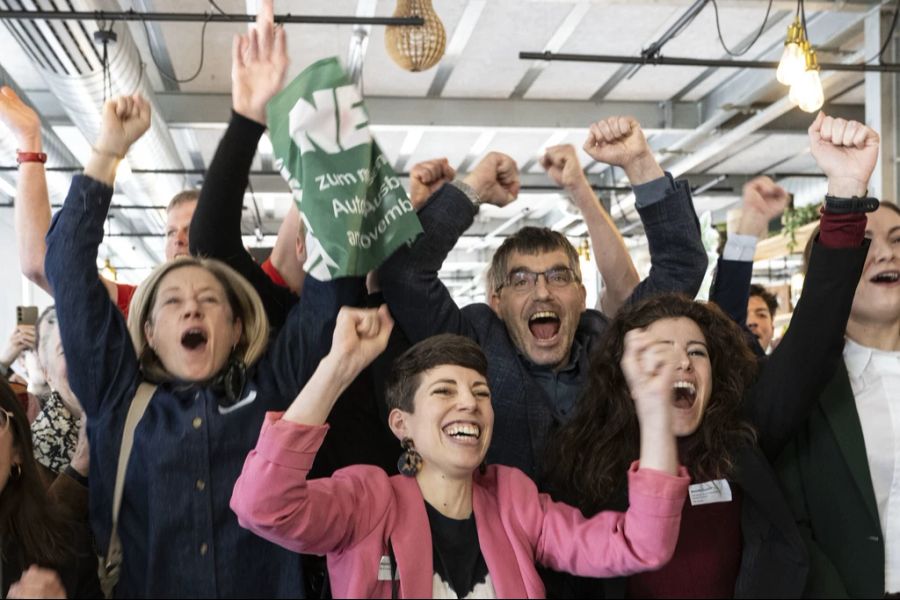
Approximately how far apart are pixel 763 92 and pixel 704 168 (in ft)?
11.1

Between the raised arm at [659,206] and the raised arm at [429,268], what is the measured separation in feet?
1.28

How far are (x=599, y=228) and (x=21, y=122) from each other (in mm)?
1541

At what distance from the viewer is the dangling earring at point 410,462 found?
6.21 feet

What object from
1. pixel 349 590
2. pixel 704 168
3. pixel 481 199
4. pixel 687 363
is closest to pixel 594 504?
pixel 687 363

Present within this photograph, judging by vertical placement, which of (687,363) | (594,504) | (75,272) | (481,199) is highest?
(481,199)

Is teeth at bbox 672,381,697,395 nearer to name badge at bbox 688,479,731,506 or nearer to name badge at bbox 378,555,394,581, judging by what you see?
name badge at bbox 688,479,731,506

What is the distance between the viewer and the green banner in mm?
1907

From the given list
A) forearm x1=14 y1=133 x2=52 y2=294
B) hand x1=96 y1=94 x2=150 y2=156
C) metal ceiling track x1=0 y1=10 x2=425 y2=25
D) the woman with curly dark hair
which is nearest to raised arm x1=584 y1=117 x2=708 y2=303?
hand x1=96 y1=94 x2=150 y2=156

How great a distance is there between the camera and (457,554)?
1.77 metres

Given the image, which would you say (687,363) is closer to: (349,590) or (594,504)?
(594,504)

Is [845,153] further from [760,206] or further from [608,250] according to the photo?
[608,250]

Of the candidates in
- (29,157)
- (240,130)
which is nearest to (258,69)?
(240,130)

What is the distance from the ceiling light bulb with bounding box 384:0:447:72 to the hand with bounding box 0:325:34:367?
2.21 metres

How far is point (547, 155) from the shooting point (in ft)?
8.31
